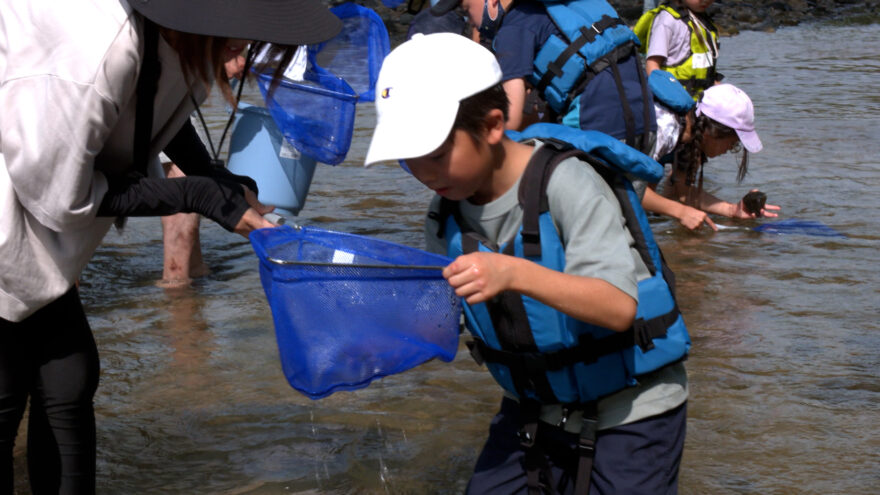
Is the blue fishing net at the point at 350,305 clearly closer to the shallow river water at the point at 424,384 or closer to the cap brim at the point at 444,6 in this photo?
the shallow river water at the point at 424,384

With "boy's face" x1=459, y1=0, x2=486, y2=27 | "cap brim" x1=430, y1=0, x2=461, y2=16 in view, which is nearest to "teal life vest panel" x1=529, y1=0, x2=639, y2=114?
"cap brim" x1=430, y1=0, x2=461, y2=16

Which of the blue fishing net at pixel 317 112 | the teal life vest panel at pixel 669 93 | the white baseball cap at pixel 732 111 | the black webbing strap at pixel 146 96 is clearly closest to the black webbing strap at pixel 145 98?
the black webbing strap at pixel 146 96

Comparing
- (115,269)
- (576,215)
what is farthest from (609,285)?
(115,269)

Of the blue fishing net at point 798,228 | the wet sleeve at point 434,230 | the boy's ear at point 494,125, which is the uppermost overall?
the boy's ear at point 494,125

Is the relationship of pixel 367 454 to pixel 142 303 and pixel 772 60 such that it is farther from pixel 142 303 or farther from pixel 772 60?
pixel 772 60

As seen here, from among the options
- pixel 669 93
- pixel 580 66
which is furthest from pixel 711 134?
pixel 580 66

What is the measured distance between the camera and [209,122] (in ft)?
33.3

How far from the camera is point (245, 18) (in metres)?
2.31

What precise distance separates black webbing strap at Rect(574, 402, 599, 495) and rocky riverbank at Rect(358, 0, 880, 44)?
18.9 meters

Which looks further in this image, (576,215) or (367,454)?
(367,454)

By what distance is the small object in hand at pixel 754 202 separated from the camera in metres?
6.17

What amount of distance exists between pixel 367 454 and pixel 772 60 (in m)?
13.9

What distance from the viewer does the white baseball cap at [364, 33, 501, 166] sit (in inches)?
81.2

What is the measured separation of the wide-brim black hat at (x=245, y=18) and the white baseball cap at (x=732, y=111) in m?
3.81
